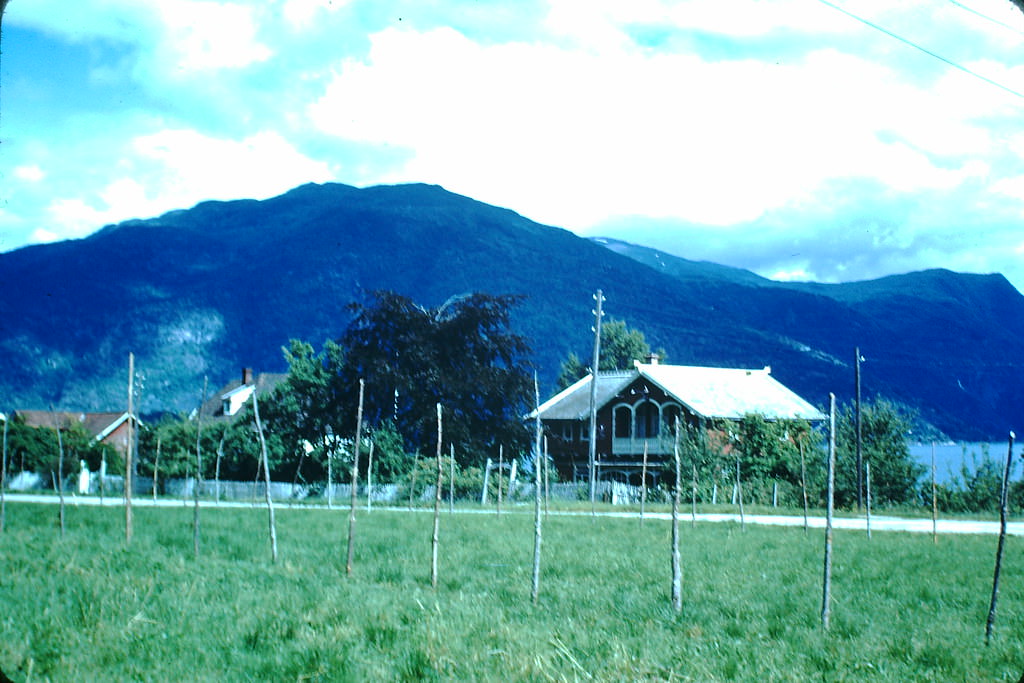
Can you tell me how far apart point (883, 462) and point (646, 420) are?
15.6 m

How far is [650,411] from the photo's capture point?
52156 millimetres

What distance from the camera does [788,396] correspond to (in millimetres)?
53688

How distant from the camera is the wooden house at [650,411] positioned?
48125 mm

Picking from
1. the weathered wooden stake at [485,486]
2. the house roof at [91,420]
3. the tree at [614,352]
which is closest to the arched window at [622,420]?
the weathered wooden stake at [485,486]

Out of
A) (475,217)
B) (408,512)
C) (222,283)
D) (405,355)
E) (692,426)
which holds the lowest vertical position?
(408,512)

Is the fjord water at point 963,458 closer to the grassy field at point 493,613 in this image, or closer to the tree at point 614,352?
the grassy field at point 493,613

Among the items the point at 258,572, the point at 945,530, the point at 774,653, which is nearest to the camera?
the point at 774,653

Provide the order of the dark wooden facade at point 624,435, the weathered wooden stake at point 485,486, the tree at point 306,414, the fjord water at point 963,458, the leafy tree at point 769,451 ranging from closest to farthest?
the fjord water at point 963,458, the leafy tree at point 769,451, the weathered wooden stake at point 485,486, the tree at point 306,414, the dark wooden facade at point 624,435

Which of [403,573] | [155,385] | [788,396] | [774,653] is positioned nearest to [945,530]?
[403,573]

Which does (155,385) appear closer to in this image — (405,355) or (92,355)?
(92,355)

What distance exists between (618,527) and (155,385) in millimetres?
47510

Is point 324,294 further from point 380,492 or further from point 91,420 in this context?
point 380,492

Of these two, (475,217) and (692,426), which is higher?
(475,217)

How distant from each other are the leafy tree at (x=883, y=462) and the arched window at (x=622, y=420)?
51.1 ft
